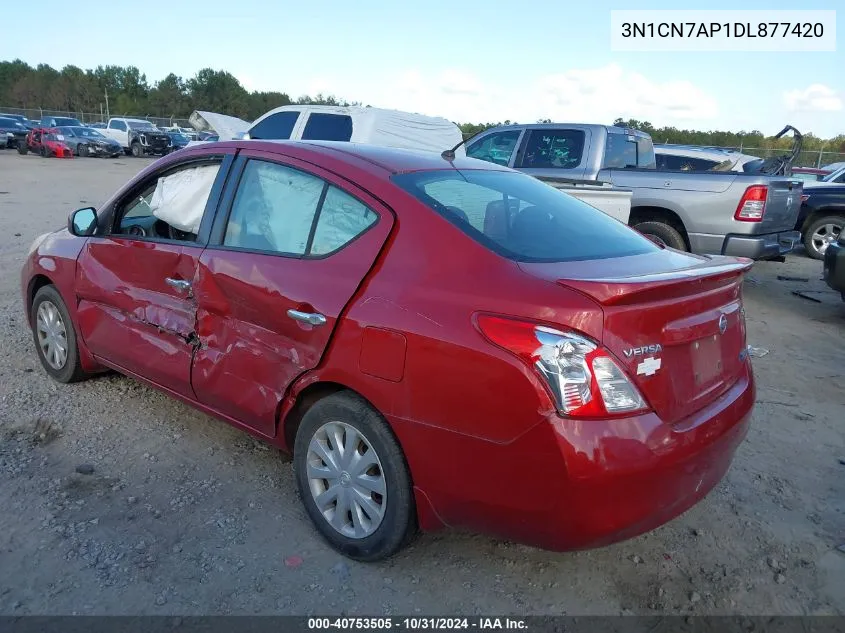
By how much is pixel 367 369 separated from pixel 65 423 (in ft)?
7.94

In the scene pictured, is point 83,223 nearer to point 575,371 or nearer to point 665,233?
point 575,371

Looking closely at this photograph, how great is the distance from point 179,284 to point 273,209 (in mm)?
641

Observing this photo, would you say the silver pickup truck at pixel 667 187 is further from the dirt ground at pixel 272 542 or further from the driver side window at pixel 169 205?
the driver side window at pixel 169 205

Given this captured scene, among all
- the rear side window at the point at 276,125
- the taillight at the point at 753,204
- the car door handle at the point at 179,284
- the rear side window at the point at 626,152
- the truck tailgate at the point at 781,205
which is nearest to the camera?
the car door handle at the point at 179,284

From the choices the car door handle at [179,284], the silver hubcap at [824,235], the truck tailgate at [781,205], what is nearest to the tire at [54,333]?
the car door handle at [179,284]

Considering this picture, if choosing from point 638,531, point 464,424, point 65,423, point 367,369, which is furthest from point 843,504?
point 65,423

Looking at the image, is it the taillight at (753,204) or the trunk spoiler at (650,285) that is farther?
the taillight at (753,204)

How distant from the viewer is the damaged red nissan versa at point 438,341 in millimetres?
2336

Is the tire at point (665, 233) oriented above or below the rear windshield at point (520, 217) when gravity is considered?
below

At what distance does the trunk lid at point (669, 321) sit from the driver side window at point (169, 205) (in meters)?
2.00

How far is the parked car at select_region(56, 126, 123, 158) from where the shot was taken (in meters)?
31.4

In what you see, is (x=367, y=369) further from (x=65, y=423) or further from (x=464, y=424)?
(x=65, y=423)

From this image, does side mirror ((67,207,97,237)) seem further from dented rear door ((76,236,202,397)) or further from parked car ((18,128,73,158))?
parked car ((18,128,73,158))

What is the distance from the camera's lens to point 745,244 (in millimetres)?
7785
